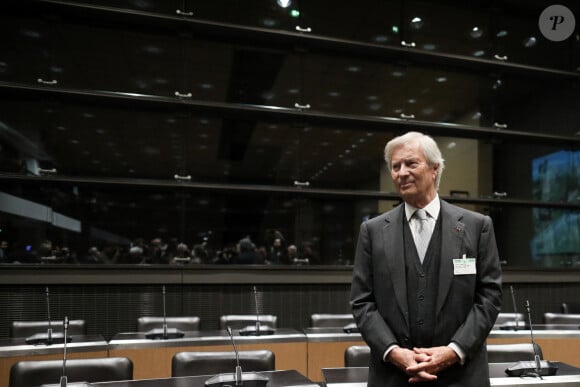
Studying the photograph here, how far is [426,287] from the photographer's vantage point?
1553mm

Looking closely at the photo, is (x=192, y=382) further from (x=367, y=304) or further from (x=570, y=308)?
(x=570, y=308)

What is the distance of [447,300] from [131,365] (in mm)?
1500

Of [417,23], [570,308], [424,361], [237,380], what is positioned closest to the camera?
[424,361]

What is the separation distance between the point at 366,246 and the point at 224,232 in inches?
124

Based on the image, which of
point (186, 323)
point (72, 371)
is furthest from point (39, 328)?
point (72, 371)

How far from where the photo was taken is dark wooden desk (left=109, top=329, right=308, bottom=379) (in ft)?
10.4

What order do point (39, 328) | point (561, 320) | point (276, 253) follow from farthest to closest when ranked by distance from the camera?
point (276, 253) → point (561, 320) → point (39, 328)

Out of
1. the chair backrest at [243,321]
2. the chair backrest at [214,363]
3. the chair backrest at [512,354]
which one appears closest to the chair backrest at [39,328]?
the chair backrest at [243,321]

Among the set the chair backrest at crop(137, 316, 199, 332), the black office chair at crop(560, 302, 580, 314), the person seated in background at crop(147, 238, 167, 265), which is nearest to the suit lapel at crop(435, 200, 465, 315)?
the chair backrest at crop(137, 316, 199, 332)

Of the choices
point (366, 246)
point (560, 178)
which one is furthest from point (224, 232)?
point (560, 178)

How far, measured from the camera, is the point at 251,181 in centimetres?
484

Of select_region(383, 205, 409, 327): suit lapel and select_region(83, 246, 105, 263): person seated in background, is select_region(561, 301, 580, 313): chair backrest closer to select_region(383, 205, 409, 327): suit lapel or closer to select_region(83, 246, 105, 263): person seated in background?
select_region(383, 205, 409, 327): suit lapel

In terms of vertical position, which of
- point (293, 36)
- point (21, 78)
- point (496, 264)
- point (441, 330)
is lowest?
point (441, 330)

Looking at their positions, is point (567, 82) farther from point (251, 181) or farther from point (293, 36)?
Result: point (251, 181)
